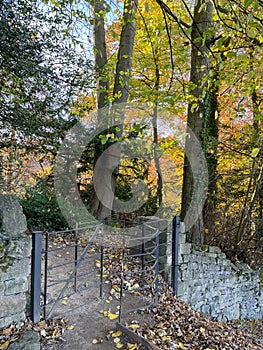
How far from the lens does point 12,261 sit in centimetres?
293

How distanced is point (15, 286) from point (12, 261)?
26cm

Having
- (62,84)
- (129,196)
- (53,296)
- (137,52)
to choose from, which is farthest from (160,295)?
(137,52)

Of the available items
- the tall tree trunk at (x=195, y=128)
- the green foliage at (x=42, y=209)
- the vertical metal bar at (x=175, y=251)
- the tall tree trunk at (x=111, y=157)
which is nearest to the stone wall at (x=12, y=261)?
the vertical metal bar at (x=175, y=251)

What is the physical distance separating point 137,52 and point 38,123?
626cm

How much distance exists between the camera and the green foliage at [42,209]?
6.40 m

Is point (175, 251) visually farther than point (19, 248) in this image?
Yes

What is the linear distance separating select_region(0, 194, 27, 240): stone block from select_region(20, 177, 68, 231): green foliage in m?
3.41

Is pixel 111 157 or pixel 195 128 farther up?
pixel 195 128

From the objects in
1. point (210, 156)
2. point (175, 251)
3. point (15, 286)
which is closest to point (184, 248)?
point (175, 251)

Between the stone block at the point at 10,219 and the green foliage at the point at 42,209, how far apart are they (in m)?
3.41

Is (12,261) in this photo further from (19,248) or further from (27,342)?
(27,342)

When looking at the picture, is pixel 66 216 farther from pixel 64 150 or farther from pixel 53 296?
pixel 53 296

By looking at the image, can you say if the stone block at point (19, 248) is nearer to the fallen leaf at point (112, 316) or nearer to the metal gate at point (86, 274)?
the metal gate at point (86, 274)

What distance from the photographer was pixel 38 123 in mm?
5016
